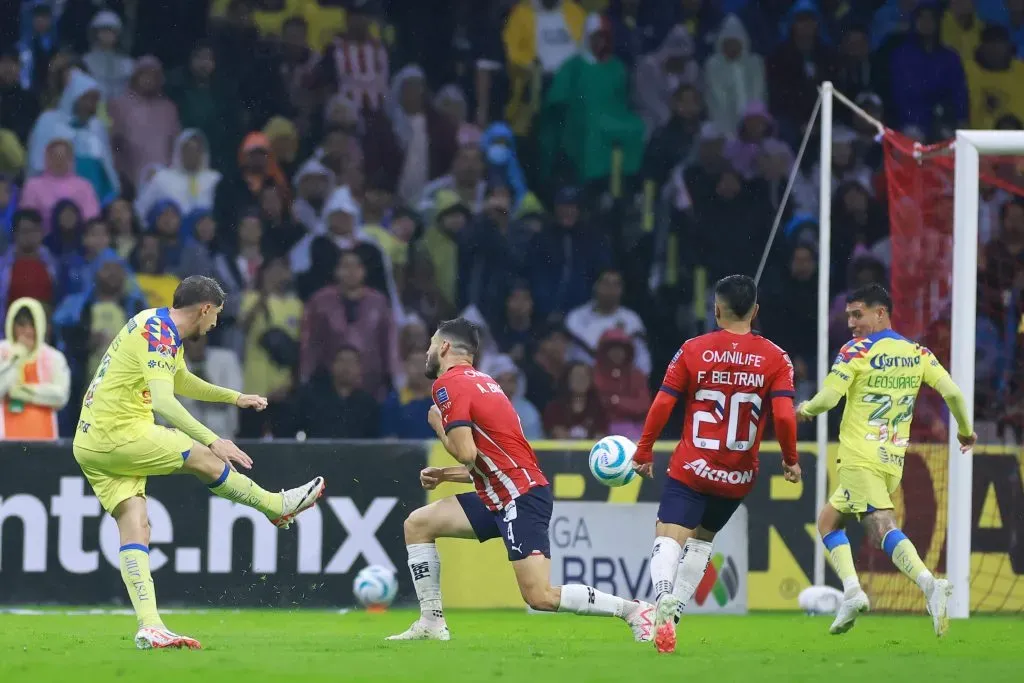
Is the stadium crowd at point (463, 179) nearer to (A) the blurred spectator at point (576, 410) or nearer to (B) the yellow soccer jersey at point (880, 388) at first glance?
(A) the blurred spectator at point (576, 410)

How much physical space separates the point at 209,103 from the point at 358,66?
156 cm

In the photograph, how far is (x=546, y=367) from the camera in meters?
15.3

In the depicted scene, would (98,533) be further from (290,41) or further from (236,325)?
(290,41)

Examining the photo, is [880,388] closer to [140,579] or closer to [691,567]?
[691,567]

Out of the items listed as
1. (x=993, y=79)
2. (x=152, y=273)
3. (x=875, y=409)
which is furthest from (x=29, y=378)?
(x=993, y=79)

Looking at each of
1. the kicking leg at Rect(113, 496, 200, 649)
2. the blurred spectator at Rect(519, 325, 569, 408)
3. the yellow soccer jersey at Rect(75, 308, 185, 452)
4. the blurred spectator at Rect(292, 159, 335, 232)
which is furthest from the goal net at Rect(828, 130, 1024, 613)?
the yellow soccer jersey at Rect(75, 308, 185, 452)

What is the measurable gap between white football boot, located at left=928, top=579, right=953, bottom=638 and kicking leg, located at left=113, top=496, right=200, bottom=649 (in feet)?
14.3

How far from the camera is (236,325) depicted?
15250 millimetres

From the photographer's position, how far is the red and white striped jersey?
16828 millimetres

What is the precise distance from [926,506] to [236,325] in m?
6.31

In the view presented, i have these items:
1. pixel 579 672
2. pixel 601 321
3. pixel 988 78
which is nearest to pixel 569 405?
pixel 601 321

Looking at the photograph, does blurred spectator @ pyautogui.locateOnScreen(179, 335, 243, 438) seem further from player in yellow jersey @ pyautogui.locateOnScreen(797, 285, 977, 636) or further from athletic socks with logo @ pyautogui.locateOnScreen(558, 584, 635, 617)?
athletic socks with logo @ pyautogui.locateOnScreen(558, 584, 635, 617)

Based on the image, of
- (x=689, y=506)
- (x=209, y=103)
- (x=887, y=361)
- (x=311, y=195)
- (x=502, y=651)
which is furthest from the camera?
(x=209, y=103)

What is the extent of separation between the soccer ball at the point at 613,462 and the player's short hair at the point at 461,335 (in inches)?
37.4
